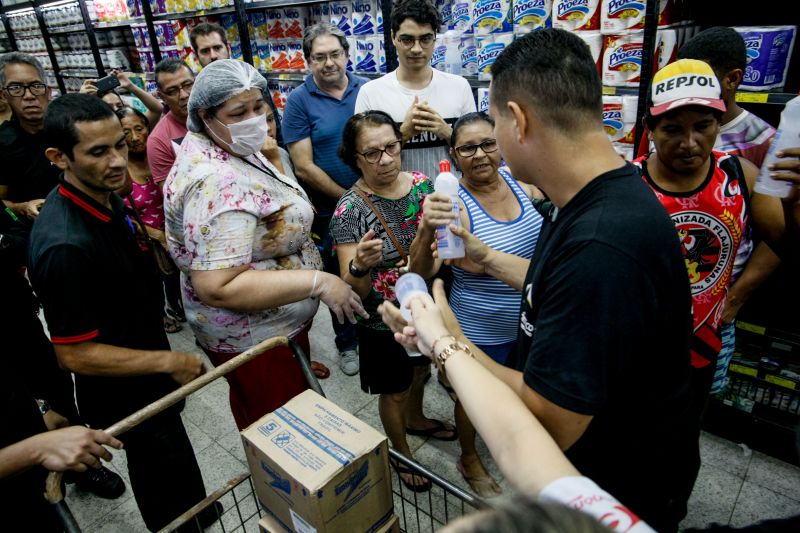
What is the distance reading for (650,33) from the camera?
80.7 inches

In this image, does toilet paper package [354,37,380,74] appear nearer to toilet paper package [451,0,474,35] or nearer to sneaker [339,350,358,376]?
toilet paper package [451,0,474,35]

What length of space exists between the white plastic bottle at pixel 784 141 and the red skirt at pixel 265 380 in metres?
1.52

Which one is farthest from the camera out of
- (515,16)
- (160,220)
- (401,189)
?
(160,220)

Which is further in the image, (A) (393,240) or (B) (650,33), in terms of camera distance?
(B) (650,33)

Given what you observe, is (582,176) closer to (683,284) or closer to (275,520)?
(683,284)

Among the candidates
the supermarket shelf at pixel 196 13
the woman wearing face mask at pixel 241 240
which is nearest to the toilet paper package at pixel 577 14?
the woman wearing face mask at pixel 241 240

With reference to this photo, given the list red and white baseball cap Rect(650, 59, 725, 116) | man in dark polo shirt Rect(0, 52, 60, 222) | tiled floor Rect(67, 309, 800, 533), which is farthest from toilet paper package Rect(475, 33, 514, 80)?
man in dark polo shirt Rect(0, 52, 60, 222)

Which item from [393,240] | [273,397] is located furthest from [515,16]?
[273,397]

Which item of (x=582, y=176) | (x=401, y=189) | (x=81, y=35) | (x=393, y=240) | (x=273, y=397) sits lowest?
(x=273, y=397)

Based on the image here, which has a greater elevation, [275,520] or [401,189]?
[401,189]

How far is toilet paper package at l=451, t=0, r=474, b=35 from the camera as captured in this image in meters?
2.70

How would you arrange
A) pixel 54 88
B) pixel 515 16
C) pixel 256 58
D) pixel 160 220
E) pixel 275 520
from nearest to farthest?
pixel 275 520, pixel 515 16, pixel 160 220, pixel 256 58, pixel 54 88

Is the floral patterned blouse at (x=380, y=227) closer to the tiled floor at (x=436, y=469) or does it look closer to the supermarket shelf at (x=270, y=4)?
the tiled floor at (x=436, y=469)

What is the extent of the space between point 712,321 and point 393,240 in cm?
111
